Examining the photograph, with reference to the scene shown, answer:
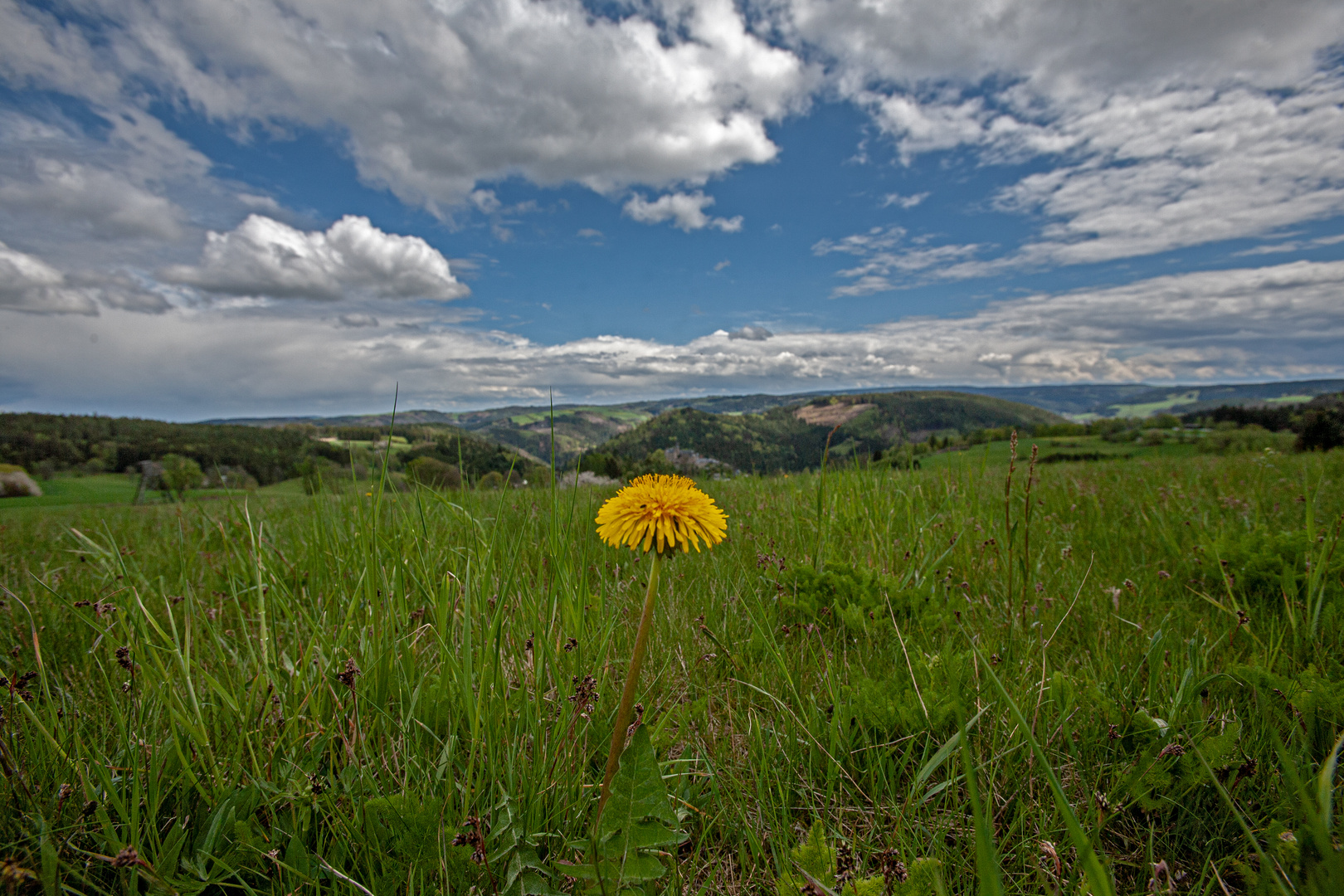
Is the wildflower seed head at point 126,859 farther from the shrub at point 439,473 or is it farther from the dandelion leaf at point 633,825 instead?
the shrub at point 439,473

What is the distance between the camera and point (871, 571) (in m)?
3.34

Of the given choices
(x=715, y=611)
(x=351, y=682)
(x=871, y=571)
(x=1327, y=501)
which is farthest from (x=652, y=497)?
(x=1327, y=501)

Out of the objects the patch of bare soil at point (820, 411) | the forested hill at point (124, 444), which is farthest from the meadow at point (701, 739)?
the patch of bare soil at point (820, 411)

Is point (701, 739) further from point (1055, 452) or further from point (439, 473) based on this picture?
point (1055, 452)

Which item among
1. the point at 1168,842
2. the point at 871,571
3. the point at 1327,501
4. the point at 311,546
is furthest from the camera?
the point at 1327,501

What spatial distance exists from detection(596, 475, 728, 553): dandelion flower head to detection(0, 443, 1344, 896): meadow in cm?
31

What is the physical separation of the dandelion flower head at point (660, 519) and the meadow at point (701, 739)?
0.31 metres

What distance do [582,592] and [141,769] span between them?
1.68 meters

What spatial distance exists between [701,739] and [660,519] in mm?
1044

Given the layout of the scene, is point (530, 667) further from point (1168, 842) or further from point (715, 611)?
point (1168, 842)

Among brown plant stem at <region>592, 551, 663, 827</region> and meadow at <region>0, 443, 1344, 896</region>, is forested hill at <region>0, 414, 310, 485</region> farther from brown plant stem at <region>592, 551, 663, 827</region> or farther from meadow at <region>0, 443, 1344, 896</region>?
brown plant stem at <region>592, 551, 663, 827</region>

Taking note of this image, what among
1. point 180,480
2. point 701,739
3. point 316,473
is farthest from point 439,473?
point 180,480

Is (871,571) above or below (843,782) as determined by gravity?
above

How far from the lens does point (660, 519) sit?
5.92ft
